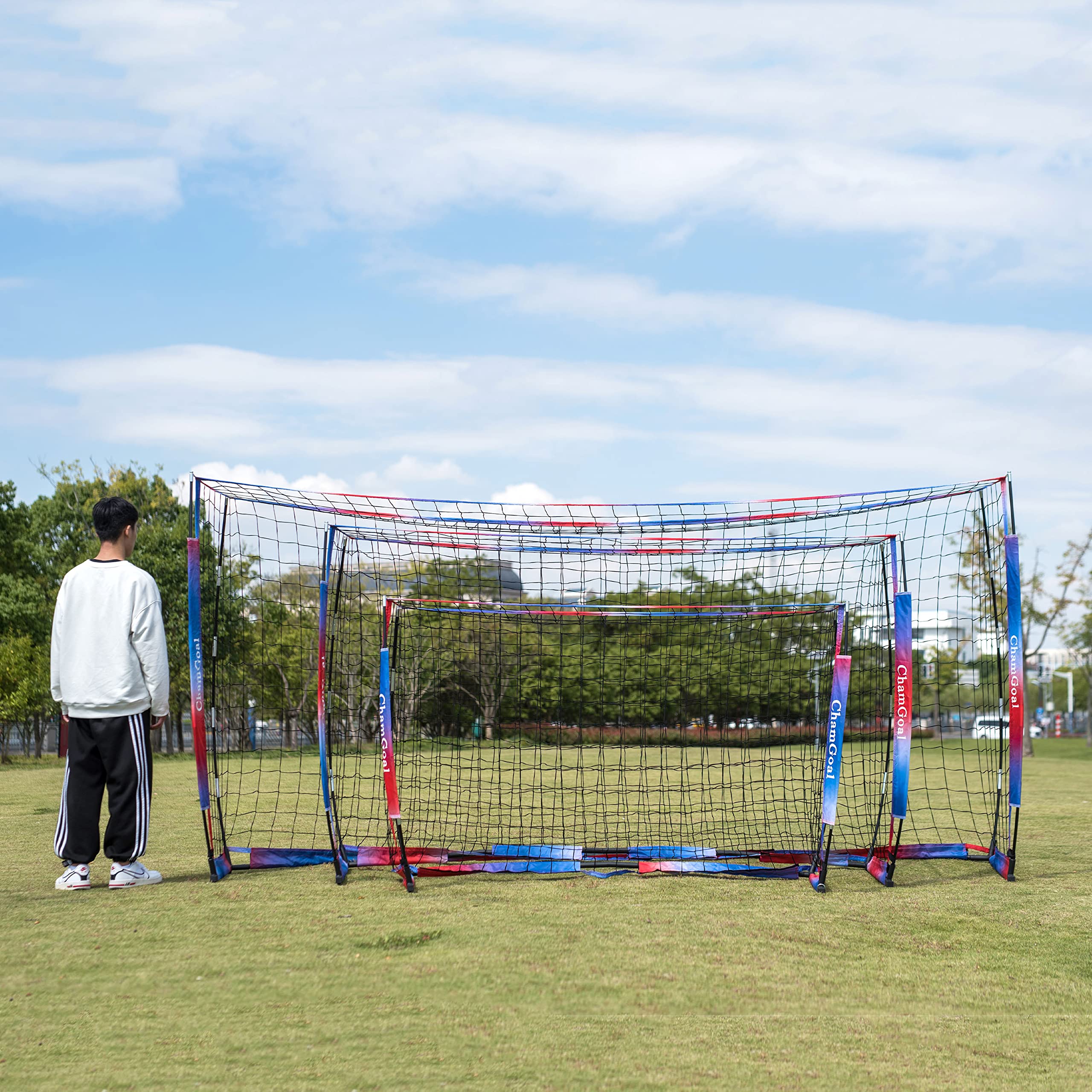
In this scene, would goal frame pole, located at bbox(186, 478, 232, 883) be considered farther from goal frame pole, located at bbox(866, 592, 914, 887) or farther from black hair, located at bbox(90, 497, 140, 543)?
goal frame pole, located at bbox(866, 592, 914, 887)

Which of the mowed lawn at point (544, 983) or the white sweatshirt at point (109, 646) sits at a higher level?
the white sweatshirt at point (109, 646)

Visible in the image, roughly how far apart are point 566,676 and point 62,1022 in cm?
1581

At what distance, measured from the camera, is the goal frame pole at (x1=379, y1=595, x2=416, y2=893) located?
6188 millimetres

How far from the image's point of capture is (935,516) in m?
7.24

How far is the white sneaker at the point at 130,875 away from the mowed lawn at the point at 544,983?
0.11 metres

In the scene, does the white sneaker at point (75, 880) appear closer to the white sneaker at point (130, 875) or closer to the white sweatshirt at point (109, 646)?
the white sneaker at point (130, 875)

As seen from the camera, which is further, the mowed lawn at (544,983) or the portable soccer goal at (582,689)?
the portable soccer goal at (582,689)

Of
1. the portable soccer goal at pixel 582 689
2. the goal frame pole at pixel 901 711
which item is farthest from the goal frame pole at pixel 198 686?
the goal frame pole at pixel 901 711

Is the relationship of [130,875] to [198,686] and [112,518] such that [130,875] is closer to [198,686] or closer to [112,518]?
[198,686]

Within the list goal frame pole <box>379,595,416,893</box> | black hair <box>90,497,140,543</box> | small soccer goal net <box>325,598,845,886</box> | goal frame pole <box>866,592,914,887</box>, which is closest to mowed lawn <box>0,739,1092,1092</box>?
goal frame pole <box>379,595,416,893</box>

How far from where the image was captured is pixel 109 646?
19.2 ft

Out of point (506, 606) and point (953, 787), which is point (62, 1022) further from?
point (953, 787)

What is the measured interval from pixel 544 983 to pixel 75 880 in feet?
10.0

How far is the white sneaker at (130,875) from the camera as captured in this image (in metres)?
5.96
